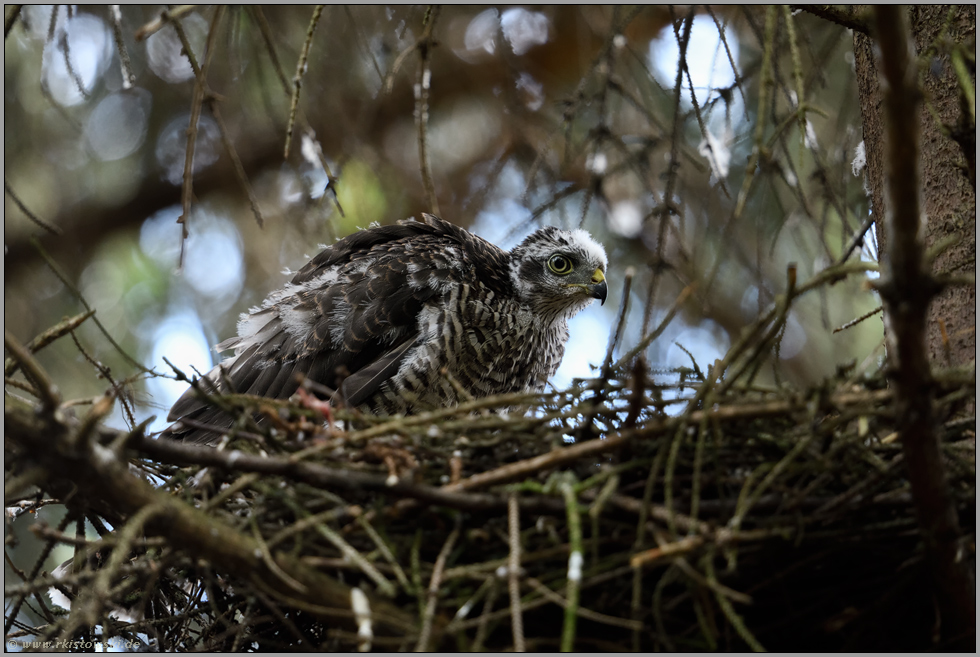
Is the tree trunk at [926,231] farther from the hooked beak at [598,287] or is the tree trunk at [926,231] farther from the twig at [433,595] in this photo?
the hooked beak at [598,287]

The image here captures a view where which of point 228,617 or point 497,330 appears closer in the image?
point 228,617

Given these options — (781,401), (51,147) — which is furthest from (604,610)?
(51,147)

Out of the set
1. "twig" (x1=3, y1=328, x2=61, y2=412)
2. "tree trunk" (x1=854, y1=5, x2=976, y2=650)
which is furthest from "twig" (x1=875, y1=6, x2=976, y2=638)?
"twig" (x1=3, y1=328, x2=61, y2=412)

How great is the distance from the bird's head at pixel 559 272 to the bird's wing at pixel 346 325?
1.18 feet

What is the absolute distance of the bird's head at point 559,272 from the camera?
14.8 feet

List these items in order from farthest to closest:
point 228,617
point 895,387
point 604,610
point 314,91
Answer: point 314,91, point 228,617, point 604,610, point 895,387

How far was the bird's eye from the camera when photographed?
457 cm

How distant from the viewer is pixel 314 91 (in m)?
6.27

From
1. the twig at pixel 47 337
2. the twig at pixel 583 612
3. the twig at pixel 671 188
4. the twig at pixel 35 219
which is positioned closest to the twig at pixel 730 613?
the twig at pixel 583 612

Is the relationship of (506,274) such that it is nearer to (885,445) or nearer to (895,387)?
(885,445)

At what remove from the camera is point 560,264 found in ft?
15.1

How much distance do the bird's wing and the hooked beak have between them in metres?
0.68

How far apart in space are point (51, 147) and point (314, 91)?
7.57 feet

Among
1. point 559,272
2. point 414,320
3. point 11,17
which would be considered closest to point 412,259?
point 414,320
